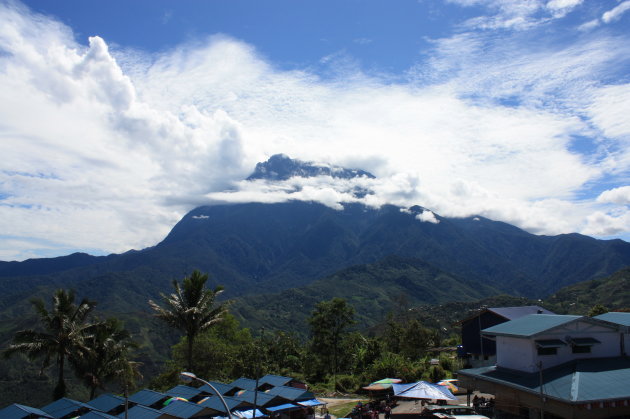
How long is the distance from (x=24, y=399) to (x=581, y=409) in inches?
4019

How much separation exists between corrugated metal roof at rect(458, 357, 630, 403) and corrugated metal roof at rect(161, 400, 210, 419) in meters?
14.9

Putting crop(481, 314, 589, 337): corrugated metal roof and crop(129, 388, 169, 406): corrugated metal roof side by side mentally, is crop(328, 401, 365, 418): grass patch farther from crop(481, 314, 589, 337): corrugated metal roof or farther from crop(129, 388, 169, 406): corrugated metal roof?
crop(129, 388, 169, 406): corrugated metal roof

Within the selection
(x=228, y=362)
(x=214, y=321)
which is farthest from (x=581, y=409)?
(x=228, y=362)

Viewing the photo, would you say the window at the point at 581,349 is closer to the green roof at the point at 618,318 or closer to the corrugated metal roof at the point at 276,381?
the green roof at the point at 618,318

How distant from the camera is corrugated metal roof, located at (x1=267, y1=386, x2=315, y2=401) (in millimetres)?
27688

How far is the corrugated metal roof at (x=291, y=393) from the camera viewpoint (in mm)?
27688

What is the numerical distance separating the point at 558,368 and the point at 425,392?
7.01 m

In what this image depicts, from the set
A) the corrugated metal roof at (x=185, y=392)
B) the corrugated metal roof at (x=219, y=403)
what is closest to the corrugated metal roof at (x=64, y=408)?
the corrugated metal roof at (x=185, y=392)

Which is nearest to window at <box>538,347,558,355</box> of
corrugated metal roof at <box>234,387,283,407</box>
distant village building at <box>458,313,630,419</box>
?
distant village building at <box>458,313,630,419</box>

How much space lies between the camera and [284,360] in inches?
2112

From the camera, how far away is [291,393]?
28203mm

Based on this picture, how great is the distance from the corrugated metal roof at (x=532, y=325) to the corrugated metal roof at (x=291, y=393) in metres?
11.0

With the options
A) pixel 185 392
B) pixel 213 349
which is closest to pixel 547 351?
pixel 185 392

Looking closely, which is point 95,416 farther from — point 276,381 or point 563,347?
point 563,347
